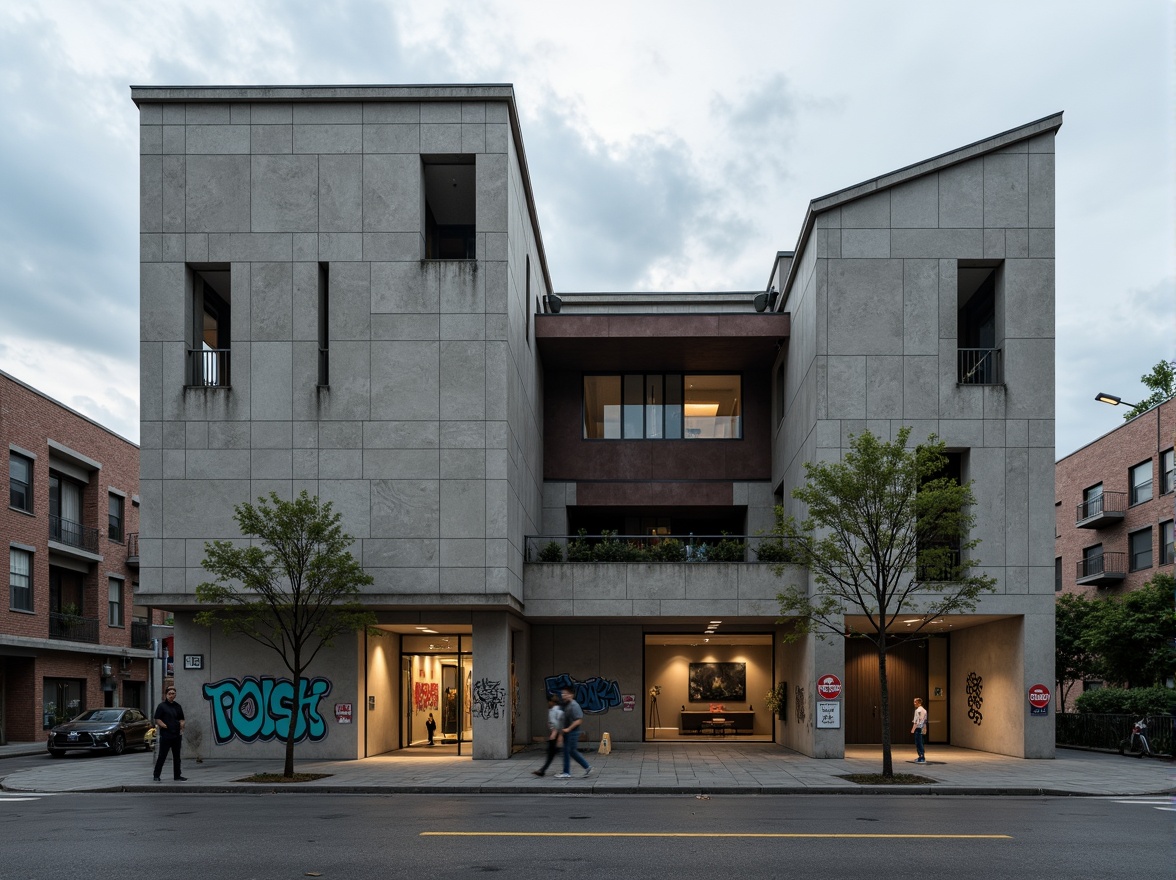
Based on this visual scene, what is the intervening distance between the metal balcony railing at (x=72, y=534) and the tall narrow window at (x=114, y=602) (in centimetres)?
277

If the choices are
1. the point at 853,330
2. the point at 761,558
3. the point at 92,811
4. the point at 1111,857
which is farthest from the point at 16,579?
the point at 1111,857

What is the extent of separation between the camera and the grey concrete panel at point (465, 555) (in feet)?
78.5

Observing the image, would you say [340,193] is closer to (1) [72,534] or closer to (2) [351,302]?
(2) [351,302]

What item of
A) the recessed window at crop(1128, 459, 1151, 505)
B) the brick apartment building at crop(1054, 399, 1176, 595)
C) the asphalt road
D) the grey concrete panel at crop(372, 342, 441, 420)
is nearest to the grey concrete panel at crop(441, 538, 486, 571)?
the grey concrete panel at crop(372, 342, 441, 420)

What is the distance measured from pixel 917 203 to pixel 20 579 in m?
33.3

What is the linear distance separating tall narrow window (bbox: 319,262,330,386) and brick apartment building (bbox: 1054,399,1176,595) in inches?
1209

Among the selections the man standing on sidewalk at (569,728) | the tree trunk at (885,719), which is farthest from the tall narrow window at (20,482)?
the tree trunk at (885,719)

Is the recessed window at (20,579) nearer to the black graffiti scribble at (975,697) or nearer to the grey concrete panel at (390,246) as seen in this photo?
the grey concrete panel at (390,246)

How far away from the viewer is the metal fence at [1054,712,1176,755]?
26.0 meters

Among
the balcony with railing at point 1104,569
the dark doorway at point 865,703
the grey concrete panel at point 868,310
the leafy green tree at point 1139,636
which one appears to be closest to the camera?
the grey concrete panel at point 868,310

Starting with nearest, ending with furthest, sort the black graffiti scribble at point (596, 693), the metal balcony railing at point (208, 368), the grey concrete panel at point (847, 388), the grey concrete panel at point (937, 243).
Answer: the metal balcony railing at point (208, 368)
the grey concrete panel at point (847, 388)
the grey concrete panel at point (937, 243)
the black graffiti scribble at point (596, 693)

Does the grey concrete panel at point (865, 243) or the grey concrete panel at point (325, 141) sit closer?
the grey concrete panel at point (325, 141)

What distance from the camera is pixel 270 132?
2473cm

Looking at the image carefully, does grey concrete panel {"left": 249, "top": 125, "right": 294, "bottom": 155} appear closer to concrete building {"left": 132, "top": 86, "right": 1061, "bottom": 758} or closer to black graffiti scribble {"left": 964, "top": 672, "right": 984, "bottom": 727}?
concrete building {"left": 132, "top": 86, "right": 1061, "bottom": 758}
